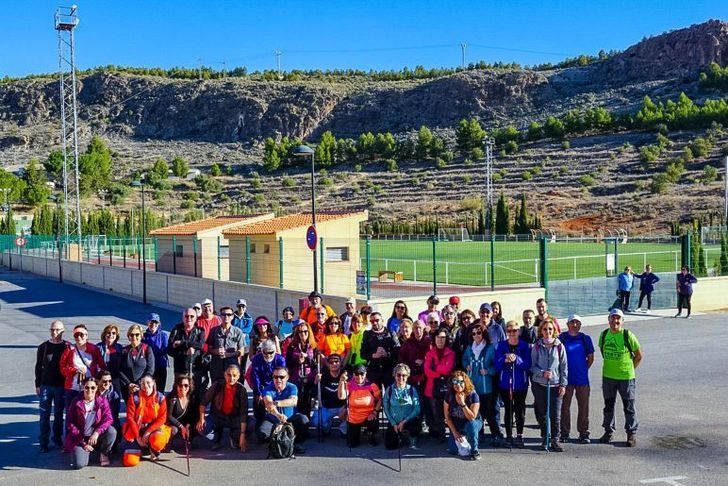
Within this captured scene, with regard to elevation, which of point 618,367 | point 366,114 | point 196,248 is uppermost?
point 366,114

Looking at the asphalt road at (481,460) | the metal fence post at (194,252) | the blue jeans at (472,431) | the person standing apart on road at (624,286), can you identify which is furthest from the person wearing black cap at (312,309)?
the metal fence post at (194,252)

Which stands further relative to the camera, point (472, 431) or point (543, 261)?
point (543, 261)

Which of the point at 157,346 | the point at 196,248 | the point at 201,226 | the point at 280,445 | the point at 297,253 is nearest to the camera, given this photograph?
the point at 280,445

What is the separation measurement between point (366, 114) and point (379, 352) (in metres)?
170

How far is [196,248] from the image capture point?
2658 centimetres

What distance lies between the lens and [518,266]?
3972 centimetres

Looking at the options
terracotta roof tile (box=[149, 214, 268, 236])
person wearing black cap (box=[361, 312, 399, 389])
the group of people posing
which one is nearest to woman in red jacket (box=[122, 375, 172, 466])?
the group of people posing

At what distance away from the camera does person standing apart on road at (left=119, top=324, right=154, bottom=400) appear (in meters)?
9.65

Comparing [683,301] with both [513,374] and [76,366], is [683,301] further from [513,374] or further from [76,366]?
[76,366]

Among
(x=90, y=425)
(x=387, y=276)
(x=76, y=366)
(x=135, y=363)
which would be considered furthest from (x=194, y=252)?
(x=90, y=425)

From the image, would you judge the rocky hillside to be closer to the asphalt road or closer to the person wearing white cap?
the asphalt road

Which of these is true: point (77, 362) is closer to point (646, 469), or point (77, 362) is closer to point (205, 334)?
point (205, 334)

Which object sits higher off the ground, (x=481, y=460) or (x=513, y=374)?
(x=513, y=374)

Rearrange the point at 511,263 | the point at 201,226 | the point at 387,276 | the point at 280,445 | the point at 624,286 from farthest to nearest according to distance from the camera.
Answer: the point at 511,263 < the point at 387,276 < the point at 201,226 < the point at 624,286 < the point at 280,445
